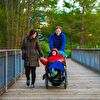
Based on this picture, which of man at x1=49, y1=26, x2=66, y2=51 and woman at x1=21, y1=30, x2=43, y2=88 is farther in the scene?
man at x1=49, y1=26, x2=66, y2=51

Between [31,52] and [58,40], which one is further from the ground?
[58,40]

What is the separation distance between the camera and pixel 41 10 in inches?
2156

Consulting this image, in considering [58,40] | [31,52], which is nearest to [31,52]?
[31,52]

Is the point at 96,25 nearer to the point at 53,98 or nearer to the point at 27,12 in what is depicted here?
the point at 27,12

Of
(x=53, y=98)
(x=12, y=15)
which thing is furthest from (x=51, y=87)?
(x=12, y=15)

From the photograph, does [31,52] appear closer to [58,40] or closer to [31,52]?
[31,52]

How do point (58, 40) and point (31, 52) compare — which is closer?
point (31, 52)

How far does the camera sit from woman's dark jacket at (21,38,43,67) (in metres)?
16.0

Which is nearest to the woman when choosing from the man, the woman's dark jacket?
the woman's dark jacket

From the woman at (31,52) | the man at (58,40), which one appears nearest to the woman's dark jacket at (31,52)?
the woman at (31,52)

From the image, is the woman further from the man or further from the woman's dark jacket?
the man

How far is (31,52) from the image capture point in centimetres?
1609

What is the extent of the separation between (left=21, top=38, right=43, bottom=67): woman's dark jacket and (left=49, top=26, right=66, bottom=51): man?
1.62ft

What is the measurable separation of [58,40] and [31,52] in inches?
40.4
